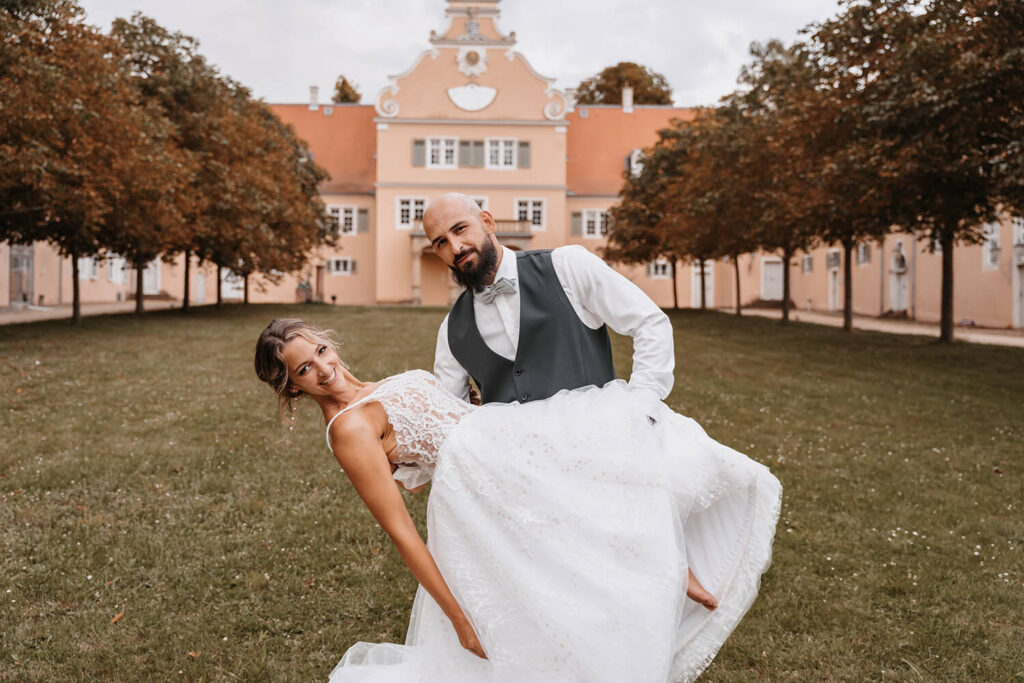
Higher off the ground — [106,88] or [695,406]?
[106,88]

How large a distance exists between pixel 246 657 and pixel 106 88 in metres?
18.7

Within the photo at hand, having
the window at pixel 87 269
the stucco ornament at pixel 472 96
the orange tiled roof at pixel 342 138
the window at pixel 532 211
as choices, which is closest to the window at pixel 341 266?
the orange tiled roof at pixel 342 138

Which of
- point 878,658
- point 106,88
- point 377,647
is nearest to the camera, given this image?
point 377,647

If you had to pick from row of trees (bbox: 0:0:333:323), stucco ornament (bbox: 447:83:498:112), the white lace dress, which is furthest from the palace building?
the white lace dress

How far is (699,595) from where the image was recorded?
289 centimetres

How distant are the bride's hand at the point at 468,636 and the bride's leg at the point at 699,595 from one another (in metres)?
0.79

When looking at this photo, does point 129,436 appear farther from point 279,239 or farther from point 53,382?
point 279,239

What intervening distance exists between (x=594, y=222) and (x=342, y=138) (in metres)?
18.0

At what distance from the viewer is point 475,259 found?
9.91 feet

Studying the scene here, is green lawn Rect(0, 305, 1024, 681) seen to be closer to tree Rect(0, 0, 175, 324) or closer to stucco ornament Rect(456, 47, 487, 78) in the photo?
tree Rect(0, 0, 175, 324)

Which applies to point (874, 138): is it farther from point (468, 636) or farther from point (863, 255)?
point (863, 255)

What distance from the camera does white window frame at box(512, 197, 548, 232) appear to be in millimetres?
47250

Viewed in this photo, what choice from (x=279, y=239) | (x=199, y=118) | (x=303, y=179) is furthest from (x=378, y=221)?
(x=199, y=118)

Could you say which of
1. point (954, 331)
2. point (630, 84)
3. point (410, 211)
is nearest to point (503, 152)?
point (410, 211)
